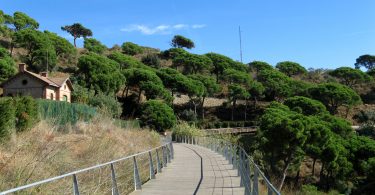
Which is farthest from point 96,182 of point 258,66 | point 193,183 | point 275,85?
point 258,66

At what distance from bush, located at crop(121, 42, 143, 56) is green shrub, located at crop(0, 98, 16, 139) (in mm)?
108548

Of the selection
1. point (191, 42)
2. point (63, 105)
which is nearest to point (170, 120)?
point (63, 105)

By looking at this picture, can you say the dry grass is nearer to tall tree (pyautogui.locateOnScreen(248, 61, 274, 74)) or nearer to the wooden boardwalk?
the wooden boardwalk

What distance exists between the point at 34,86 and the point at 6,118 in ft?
142

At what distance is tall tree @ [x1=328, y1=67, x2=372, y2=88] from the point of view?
330 feet

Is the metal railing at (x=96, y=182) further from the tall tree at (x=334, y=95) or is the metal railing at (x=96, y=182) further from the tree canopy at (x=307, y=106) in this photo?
the tall tree at (x=334, y=95)

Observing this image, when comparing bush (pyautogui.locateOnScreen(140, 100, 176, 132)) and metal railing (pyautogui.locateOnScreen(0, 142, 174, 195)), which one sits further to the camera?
bush (pyautogui.locateOnScreen(140, 100, 176, 132))

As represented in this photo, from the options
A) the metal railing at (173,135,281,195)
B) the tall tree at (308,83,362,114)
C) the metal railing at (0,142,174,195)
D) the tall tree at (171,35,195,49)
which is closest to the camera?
the metal railing at (0,142,174,195)

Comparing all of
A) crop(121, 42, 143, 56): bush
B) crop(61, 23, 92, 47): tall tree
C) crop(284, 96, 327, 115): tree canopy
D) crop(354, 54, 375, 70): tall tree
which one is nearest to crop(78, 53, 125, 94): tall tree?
crop(284, 96, 327, 115): tree canopy

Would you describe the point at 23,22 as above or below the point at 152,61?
above

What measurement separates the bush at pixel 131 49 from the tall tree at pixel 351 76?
158 feet

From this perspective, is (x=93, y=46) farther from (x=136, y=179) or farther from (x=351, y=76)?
(x=136, y=179)

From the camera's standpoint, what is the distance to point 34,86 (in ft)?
182

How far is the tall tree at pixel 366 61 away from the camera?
13150 cm
